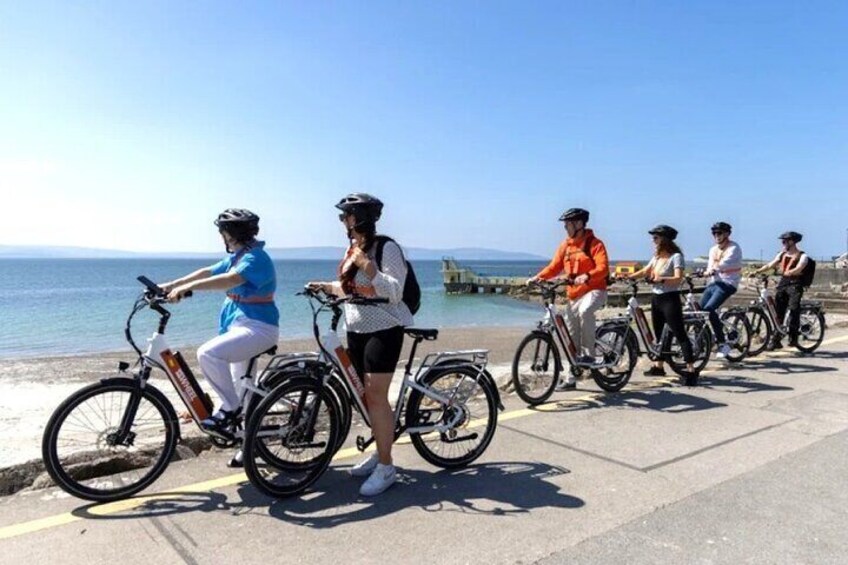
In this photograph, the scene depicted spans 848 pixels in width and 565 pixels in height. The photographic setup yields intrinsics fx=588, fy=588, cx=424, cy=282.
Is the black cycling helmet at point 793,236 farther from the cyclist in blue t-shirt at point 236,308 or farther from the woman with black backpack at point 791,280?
the cyclist in blue t-shirt at point 236,308

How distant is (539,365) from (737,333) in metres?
4.48

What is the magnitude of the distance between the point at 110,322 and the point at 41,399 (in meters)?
25.8

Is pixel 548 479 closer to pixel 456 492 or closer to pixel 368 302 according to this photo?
pixel 456 492

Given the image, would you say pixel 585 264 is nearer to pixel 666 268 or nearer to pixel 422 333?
pixel 666 268

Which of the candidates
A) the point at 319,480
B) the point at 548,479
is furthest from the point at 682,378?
the point at 319,480

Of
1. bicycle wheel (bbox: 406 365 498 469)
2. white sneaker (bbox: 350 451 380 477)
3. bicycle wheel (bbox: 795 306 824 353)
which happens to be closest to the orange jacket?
bicycle wheel (bbox: 406 365 498 469)

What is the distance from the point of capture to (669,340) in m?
7.84

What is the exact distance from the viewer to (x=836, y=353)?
9.94m

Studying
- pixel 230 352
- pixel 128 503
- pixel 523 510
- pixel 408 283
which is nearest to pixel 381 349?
pixel 408 283

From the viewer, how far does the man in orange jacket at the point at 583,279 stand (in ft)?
22.4

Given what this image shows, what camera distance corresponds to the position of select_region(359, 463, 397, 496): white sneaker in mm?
3850

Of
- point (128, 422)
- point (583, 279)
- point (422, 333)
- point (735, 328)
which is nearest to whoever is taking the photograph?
point (128, 422)

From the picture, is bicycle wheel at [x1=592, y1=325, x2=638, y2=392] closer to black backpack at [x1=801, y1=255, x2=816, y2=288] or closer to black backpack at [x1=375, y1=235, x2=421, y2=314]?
black backpack at [x1=375, y1=235, x2=421, y2=314]

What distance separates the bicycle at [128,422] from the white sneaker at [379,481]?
921 mm
